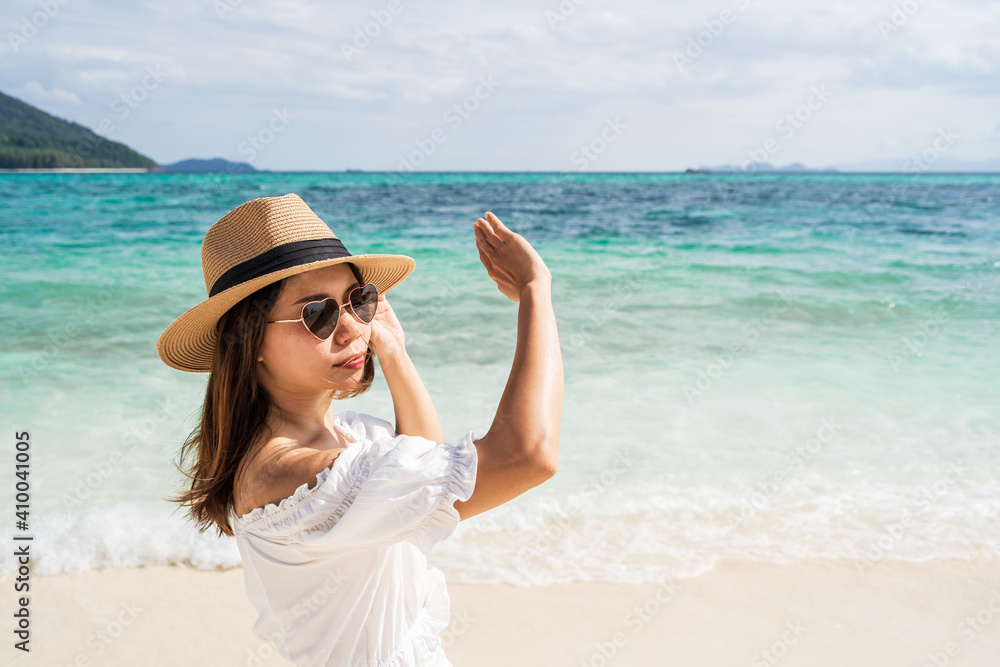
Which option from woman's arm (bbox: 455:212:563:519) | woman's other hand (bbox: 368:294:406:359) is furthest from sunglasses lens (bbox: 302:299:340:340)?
woman's arm (bbox: 455:212:563:519)

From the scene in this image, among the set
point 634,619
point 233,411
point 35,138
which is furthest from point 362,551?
point 35,138

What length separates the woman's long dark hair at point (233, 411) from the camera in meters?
1.56

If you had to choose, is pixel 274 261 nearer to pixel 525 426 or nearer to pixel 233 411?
pixel 233 411

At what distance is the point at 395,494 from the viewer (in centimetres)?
126

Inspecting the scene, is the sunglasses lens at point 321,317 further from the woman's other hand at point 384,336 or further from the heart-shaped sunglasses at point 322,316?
the woman's other hand at point 384,336

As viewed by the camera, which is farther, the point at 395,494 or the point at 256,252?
the point at 256,252

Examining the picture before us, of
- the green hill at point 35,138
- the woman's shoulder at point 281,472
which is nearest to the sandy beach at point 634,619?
the woman's shoulder at point 281,472

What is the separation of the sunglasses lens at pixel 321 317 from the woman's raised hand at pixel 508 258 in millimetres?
363

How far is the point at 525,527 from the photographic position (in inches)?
161

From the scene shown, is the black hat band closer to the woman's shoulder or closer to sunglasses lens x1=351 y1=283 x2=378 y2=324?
sunglasses lens x1=351 y1=283 x2=378 y2=324

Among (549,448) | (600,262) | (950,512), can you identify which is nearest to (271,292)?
(549,448)

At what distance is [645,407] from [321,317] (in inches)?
182

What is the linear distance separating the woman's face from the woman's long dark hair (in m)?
0.03

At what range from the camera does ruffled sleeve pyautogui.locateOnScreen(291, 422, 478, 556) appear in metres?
1.25
